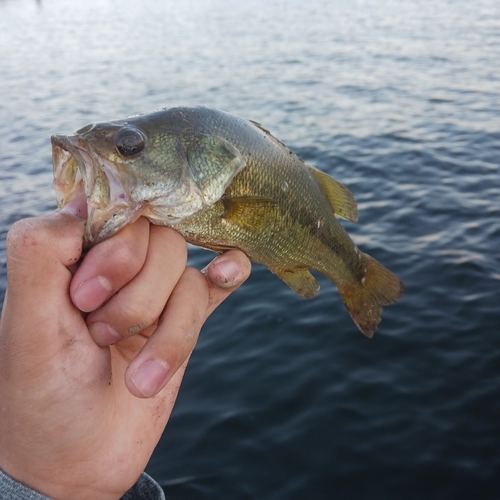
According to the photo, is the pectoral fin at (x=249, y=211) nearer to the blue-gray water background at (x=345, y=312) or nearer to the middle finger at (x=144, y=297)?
the middle finger at (x=144, y=297)

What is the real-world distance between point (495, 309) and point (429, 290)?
2.71ft

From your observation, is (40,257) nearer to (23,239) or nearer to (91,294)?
(23,239)

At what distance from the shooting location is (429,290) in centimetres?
659

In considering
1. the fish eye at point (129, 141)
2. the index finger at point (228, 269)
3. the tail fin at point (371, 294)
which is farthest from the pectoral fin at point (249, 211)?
the tail fin at point (371, 294)

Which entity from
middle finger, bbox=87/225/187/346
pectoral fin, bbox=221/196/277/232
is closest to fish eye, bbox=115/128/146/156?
middle finger, bbox=87/225/187/346

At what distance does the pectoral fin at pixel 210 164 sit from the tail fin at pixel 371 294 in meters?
1.44

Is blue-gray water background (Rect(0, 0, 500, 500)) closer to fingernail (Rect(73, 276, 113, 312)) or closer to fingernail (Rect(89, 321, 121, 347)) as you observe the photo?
fingernail (Rect(89, 321, 121, 347))

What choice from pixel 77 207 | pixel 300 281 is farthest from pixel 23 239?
pixel 300 281

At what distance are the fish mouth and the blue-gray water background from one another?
10.8 feet

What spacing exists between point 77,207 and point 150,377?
758mm

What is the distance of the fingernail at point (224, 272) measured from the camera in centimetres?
249

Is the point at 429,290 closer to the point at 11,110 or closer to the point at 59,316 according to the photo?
the point at 59,316

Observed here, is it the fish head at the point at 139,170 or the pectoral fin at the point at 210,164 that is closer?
the fish head at the point at 139,170

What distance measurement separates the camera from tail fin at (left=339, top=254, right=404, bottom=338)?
349 cm
